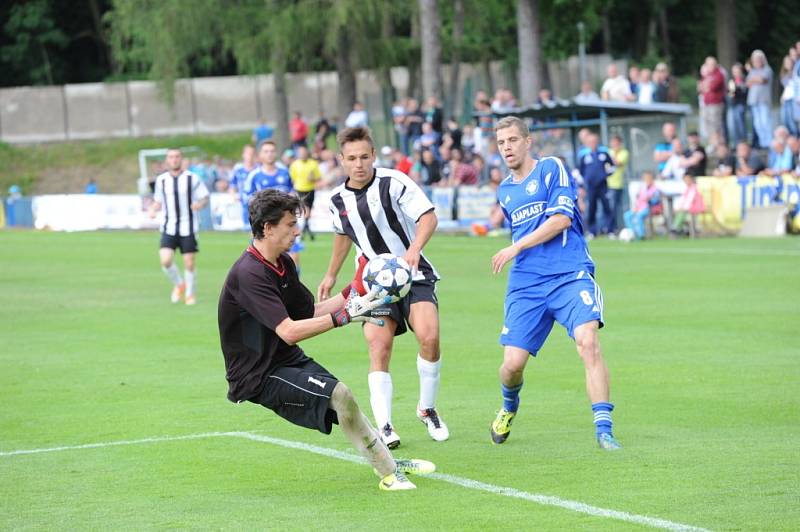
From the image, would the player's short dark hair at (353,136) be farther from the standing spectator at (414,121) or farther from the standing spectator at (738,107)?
the standing spectator at (414,121)

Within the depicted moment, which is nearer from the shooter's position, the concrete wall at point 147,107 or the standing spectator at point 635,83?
the standing spectator at point 635,83

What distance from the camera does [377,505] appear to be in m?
7.54

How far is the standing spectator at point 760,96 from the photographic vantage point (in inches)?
1203

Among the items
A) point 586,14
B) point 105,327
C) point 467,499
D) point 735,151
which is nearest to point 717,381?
point 467,499

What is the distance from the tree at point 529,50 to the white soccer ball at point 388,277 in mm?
32846

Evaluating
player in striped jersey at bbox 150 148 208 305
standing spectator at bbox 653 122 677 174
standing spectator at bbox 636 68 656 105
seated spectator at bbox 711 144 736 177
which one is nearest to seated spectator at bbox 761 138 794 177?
seated spectator at bbox 711 144 736 177

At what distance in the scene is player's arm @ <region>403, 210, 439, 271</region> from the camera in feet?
29.2

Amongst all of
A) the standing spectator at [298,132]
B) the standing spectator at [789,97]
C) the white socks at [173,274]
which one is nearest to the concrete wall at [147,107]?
the standing spectator at [298,132]

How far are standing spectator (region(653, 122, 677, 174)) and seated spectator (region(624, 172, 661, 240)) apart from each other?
1130 millimetres

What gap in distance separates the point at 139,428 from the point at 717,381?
15.9 ft

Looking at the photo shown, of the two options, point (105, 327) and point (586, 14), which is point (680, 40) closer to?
point (586, 14)

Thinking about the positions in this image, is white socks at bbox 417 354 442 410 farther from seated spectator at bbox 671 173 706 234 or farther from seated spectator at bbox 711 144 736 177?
seated spectator at bbox 711 144 736 177

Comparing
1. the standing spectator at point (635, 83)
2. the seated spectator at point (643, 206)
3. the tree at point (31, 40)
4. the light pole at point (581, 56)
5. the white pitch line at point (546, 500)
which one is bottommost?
the seated spectator at point (643, 206)

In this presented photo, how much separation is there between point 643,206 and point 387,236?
20609mm
